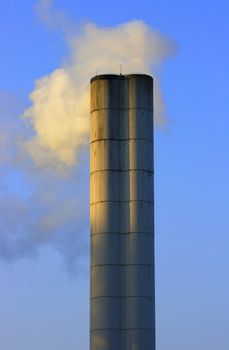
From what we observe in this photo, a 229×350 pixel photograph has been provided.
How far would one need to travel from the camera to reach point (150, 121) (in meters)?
64.0

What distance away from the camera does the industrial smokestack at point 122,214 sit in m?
60.7

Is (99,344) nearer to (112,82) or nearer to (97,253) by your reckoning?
(97,253)

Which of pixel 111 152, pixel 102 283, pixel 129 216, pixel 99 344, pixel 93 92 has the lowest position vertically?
pixel 99 344

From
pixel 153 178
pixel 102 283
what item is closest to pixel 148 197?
pixel 153 178

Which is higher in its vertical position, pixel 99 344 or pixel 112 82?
pixel 112 82

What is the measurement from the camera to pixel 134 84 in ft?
210

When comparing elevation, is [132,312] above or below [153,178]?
below

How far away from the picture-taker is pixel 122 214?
62.4 m

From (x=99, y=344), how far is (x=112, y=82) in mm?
16986

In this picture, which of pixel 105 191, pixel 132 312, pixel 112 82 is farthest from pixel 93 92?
pixel 132 312

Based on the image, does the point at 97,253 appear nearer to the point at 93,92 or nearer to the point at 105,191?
the point at 105,191

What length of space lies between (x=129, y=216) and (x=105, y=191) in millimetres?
2261

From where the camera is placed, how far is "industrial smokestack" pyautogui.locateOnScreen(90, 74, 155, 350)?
6069cm

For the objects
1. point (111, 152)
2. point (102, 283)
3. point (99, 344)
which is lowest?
point (99, 344)
